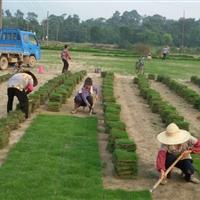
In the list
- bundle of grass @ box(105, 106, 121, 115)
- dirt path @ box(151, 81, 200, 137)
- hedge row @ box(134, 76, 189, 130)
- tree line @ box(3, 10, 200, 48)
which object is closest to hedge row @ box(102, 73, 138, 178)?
bundle of grass @ box(105, 106, 121, 115)

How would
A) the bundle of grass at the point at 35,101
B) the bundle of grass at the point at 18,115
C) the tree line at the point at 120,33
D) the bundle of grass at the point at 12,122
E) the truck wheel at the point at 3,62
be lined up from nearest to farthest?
the bundle of grass at the point at 12,122
the bundle of grass at the point at 18,115
the bundle of grass at the point at 35,101
the truck wheel at the point at 3,62
the tree line at the point at 120,33

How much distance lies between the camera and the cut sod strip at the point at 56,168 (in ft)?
22.1

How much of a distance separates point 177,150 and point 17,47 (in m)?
21.0

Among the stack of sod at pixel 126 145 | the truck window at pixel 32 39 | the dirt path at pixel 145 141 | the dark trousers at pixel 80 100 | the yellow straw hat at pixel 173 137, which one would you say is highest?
the truck window at pixel 32 39

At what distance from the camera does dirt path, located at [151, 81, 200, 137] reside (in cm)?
1252

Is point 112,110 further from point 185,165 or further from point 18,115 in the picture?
point 185,165

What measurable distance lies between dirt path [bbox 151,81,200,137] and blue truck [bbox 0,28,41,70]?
9.22 m

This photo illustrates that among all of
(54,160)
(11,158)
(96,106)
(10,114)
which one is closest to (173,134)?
(54,160)

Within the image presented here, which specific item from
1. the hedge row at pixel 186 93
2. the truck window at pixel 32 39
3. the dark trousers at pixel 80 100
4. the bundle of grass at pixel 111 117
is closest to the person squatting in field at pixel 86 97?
the dark trousers at pixel 80 100

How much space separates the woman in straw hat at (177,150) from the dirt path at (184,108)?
384 cm

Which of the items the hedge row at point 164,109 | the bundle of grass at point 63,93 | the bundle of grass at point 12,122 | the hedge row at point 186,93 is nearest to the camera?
the bundle of grass at point 12,122

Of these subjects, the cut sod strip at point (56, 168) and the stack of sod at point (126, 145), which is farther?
the stack of sod at point (126, 145)

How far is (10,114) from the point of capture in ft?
36.1

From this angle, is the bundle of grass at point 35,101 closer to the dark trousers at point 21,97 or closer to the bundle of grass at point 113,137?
the dark trousers at point 21,97
